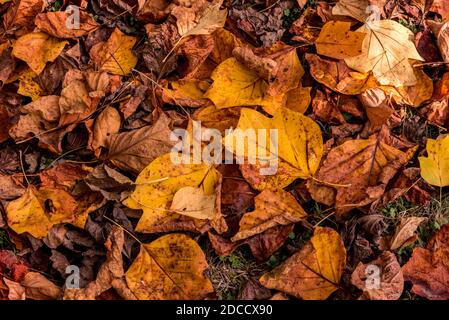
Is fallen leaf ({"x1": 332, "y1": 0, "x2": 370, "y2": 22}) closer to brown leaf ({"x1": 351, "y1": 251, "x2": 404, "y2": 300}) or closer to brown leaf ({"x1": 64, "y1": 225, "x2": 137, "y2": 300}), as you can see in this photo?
brown leaf ({"x1": 351, "y1": 251, "x2": 404, "y2": 300})

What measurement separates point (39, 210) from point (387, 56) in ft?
4.53

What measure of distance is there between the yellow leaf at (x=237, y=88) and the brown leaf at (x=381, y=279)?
0.65 meters

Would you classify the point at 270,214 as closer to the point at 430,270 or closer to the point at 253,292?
the point at 253,292

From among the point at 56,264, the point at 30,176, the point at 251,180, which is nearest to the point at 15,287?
the point at 56,264

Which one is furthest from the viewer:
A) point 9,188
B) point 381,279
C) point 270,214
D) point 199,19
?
point 199,19

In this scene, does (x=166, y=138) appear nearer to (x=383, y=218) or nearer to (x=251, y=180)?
(x=251, y=180)

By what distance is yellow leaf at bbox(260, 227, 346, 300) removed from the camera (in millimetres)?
2057

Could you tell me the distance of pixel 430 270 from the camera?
209 cm

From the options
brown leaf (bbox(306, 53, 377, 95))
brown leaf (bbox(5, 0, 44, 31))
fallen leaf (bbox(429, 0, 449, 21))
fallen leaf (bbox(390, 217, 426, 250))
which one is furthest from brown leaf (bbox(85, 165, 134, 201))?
fallen leaf (bbox(429, 0, 449, 21))

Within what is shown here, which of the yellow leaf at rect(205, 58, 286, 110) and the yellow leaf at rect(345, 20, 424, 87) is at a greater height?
the yellow leaf at rect(345, 20, 424, 87)

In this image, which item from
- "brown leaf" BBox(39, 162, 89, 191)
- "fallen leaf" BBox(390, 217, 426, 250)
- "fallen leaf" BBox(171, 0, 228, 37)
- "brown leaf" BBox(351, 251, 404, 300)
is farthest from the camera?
"fallen leaf" BBox(171, 0, 228, 37)

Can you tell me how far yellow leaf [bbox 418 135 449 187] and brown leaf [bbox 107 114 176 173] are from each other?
2.89ft

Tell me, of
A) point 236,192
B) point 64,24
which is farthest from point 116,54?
point 236,192

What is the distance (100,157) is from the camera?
7.47 feet
